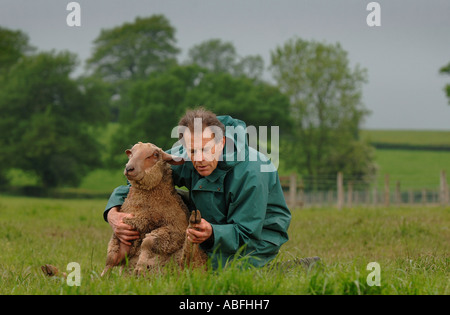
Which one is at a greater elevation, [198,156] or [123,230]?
[198,156]

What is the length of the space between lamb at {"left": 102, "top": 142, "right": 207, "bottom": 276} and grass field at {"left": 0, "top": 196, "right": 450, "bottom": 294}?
0.79 feet

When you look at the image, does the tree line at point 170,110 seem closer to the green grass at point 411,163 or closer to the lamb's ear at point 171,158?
the green grass at point 411,163

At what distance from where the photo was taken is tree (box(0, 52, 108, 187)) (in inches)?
1927

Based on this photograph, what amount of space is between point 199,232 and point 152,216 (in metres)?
0.73

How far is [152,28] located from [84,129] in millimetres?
15210

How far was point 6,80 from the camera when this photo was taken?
182 feet

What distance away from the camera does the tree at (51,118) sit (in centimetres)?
4894

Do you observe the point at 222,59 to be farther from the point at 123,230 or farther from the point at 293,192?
the point at 123,230

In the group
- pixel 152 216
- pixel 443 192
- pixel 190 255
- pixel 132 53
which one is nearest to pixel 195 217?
pixel 190 255

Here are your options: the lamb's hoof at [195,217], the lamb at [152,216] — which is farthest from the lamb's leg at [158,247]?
the lamb's hoof at [195,217]

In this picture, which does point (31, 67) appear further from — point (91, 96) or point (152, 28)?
point (152, 28)

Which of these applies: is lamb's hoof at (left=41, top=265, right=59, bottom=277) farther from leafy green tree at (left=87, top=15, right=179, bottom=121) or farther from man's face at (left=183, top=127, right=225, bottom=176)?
leafy green tree at (left=87, top=15, right=179, bottom=121)

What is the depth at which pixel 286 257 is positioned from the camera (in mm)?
8320

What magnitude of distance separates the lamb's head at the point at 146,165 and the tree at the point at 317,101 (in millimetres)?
46619
